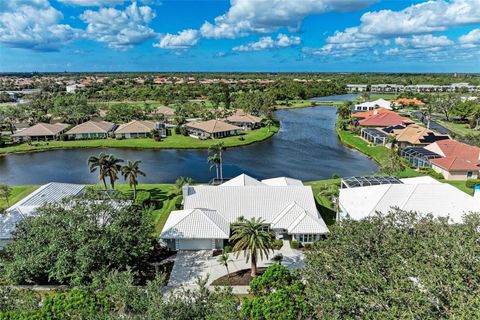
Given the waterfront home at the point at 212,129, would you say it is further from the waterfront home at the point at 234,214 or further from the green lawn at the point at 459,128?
the green lawn at the point at 459,128

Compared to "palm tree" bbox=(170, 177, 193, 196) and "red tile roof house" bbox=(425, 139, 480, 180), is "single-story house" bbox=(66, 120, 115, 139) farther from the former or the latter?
"red tile roof house" bbox=(425, 139, 480, 180)

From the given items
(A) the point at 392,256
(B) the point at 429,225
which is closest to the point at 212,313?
(A) the point at 392,256

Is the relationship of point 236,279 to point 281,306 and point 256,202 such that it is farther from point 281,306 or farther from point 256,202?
point 256,202

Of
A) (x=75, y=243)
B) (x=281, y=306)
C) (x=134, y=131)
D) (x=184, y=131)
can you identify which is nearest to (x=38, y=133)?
(x=134, y=131)

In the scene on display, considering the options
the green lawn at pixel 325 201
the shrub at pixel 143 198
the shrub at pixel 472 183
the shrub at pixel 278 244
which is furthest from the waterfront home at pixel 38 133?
the shrub at pixel 472 183

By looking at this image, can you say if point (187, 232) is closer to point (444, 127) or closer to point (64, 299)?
point (64, 299)

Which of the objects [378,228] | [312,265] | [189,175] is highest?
[378,228]
